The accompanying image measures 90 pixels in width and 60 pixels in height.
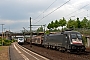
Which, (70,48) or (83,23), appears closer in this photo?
(70,48)

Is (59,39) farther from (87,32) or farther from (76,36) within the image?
(87,32)

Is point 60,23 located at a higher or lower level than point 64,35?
higher

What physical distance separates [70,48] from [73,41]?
1.17 meters

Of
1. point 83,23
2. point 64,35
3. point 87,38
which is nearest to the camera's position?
point 64,35

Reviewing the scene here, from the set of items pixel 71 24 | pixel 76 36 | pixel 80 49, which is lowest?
pixel 80 49

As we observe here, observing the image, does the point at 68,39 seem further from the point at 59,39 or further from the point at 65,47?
the point at 59,39

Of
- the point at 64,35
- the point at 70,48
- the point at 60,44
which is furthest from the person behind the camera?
the point at 60,44

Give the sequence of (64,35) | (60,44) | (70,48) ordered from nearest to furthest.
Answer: (70,48) → (64,35) → (60,44)

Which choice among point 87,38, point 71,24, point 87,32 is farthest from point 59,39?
point 71,24

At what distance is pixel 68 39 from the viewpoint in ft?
95.4

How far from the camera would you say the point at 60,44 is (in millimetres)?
32969

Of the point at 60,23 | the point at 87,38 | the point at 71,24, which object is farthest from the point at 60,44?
the point at 60,23

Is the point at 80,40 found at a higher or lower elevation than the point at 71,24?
lower

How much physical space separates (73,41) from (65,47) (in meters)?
1.85
